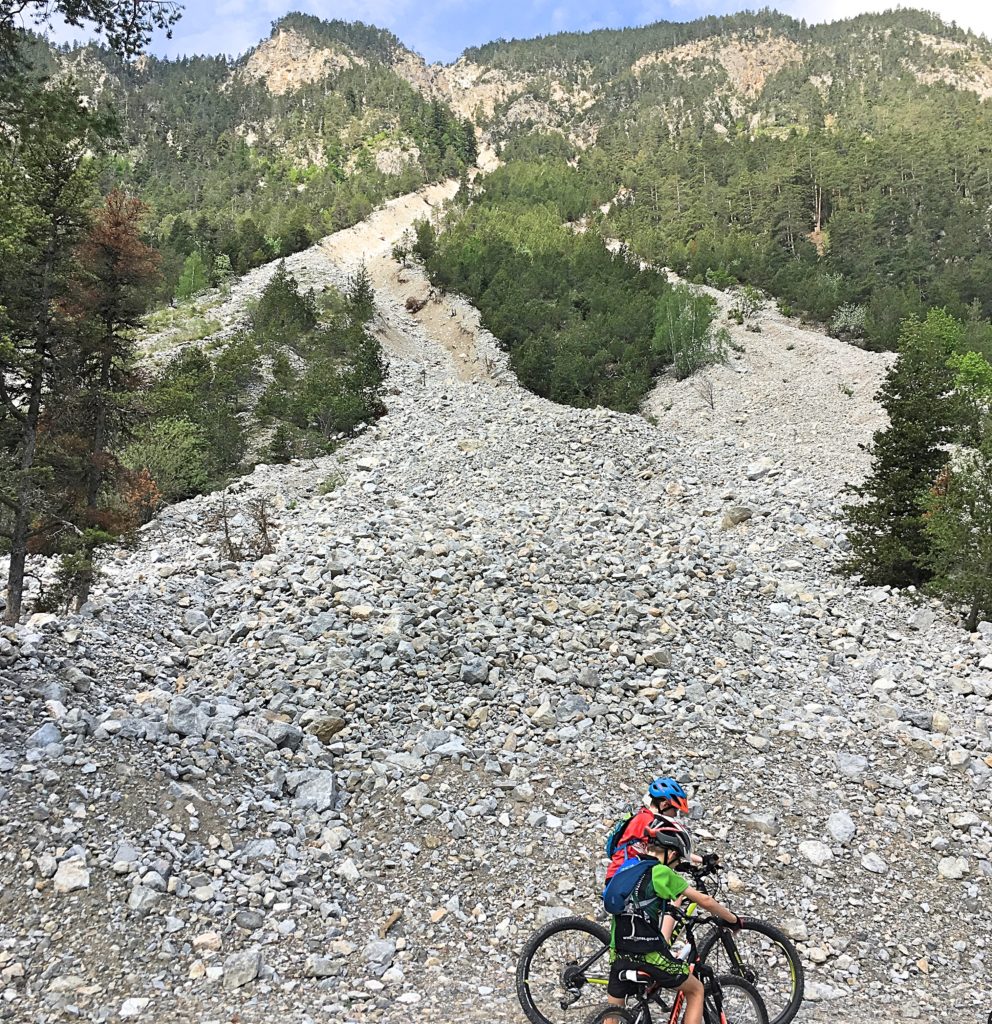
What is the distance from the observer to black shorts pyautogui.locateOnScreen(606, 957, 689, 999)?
16.1 ft

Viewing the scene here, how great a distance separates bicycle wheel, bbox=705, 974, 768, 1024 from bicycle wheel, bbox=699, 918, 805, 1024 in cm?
11

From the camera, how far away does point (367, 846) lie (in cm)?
752

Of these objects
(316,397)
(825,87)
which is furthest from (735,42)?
(316,397)

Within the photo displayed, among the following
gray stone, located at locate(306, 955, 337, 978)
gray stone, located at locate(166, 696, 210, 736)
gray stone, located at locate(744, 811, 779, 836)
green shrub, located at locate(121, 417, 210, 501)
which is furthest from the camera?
green shrub, located at locate(121, 417, 210, 501)

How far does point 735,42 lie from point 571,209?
166039 millimetres

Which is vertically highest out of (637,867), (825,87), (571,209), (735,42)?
(735,42)

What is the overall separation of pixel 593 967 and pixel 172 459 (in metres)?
20.5

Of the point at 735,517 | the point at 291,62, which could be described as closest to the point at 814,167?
the point at 735,517

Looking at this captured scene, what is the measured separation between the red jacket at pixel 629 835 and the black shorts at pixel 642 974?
2.10 feet

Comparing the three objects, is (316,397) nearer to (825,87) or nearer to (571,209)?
(571,209)

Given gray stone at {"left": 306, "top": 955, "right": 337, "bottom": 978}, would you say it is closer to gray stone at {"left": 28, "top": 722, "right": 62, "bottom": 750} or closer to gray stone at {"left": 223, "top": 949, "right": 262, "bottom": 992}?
gray stone at {"left": 223, "top": 949, "right": 262, "bottom": 992}

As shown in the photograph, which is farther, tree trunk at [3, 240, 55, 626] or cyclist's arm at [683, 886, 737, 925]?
tree trunk at [3, 240, 55, 626]

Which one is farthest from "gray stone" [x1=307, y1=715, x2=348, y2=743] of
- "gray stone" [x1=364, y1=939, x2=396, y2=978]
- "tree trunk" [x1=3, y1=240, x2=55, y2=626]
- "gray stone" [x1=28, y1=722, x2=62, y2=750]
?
"tree trunk" [x1=3, y1=240, x2=55, y2=626]

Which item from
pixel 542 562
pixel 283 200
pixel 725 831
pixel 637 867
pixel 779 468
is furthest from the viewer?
pixel 283 200
